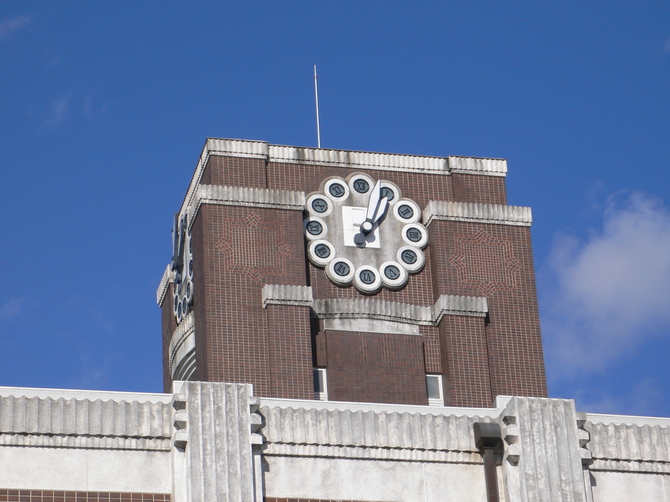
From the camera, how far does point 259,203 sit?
54344 mm

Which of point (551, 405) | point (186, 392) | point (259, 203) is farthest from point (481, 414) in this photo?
point (259, 203)

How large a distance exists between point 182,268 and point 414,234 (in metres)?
8.82

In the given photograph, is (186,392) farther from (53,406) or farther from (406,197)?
(406,197)

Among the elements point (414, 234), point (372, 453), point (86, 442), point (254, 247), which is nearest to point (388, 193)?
point (414, 234)

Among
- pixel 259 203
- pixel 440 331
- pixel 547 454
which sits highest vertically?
pixel 259 203

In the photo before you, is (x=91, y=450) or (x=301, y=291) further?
(x=301, y=291)

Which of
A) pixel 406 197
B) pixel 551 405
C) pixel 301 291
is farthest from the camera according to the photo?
pixel 406 197

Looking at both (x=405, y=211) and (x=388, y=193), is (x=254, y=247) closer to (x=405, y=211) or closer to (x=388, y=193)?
(x=388, y=193)

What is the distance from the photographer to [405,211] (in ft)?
185

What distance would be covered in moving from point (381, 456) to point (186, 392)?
17.1ft

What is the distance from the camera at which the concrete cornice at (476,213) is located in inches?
2205

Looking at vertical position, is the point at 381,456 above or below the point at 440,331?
below

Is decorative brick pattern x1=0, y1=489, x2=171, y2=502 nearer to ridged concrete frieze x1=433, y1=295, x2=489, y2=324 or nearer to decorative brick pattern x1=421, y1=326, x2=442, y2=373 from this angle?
decorative brick pattern x1=421, y1=326, x2=442, y2=373

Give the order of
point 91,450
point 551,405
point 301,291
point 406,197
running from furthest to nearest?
point 406,197 → point 301,291 → point 551,405 → point 91,450
